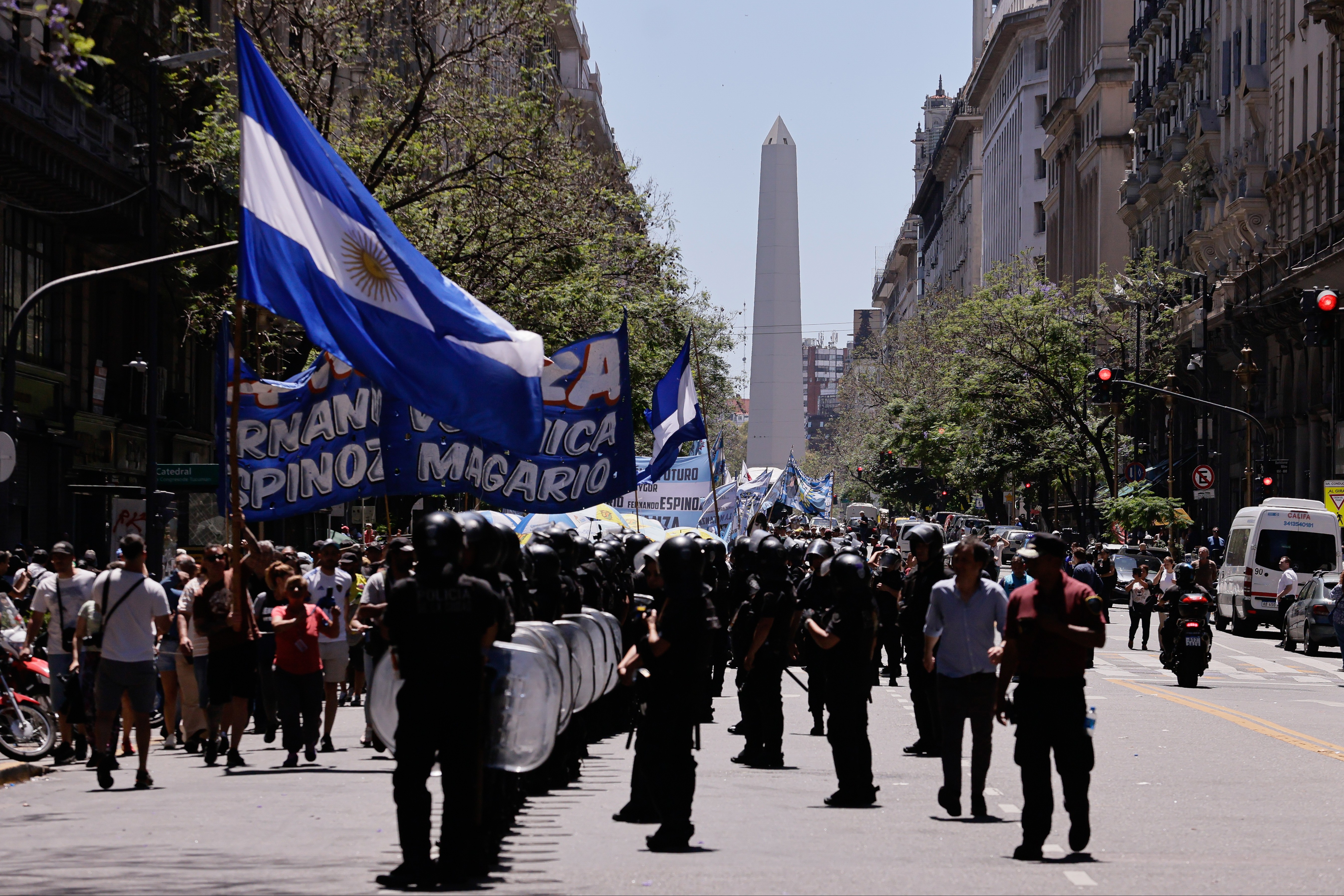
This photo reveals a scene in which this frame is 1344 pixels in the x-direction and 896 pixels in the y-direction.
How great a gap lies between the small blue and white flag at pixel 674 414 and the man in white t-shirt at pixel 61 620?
39.4 ft

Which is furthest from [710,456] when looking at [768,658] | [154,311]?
[768,658]

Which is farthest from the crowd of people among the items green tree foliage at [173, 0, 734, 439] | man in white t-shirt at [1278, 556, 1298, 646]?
man in white t-shirt at [1278, 556, 1298, 646]

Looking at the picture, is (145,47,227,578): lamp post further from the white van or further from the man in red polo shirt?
the white van

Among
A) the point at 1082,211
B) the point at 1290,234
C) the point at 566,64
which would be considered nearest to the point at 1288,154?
the point at 1290,234

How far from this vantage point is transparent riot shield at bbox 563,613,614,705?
12477 mm

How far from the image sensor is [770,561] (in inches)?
538

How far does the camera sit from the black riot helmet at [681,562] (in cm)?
1038

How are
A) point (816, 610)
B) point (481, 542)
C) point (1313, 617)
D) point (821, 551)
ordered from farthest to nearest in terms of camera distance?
point (1313, 617) → point (821, 551) → point (816, 610) → point (481, 542)

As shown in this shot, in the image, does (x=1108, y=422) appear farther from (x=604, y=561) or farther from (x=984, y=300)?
(x=604, y=561)

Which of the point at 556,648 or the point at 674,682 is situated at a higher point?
the point at 556,648

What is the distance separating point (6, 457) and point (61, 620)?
352 centimetres

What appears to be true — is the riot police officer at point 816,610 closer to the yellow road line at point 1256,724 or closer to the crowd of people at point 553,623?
the crowd of people at point 553,623

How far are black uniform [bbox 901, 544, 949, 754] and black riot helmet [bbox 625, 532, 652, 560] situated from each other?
2.56 metres

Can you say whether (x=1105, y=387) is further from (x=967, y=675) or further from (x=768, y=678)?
(x=967, y=675)
